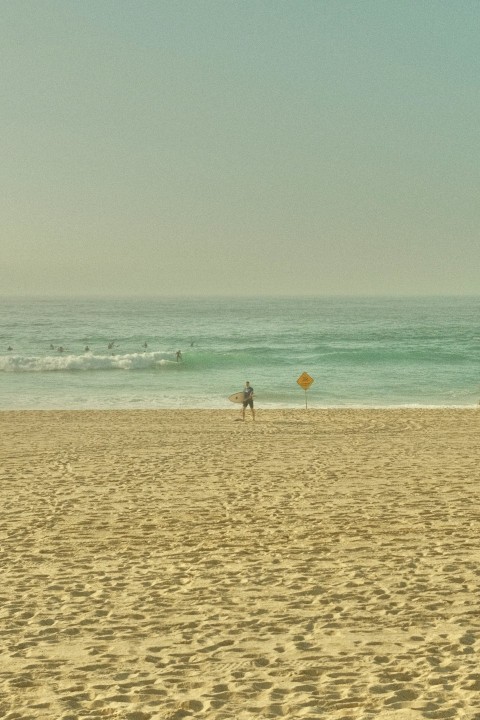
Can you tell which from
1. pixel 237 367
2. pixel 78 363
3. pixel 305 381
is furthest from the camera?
pixel 237 367

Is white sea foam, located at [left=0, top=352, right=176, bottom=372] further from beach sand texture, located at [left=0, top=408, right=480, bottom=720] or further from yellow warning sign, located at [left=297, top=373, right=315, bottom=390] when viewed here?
beach sand texture, located at [left=0, top=408, right=480, bottom=720]

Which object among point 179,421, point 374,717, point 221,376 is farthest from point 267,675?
point 221,376

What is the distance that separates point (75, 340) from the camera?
215 ft

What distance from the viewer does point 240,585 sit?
825 cm

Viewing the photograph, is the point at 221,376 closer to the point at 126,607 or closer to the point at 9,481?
the point at 9,481

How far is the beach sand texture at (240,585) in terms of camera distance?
18.9 ft

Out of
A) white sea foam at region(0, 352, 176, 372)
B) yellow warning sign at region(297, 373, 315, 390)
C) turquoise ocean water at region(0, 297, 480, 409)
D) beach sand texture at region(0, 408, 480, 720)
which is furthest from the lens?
white sea foam at region(0, 352, 176, 372)

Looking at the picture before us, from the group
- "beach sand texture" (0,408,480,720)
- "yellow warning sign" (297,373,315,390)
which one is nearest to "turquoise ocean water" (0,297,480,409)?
"yellow warning sign" (297,373,315,390)

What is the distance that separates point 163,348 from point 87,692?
5427 cm

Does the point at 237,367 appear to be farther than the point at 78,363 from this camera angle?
→ Yes

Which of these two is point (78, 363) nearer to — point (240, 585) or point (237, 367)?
point (237, 367)

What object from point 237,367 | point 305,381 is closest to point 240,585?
point 305,381

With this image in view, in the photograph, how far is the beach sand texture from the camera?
577cm

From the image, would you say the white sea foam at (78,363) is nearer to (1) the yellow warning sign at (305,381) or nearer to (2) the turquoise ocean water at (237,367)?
(2) the turquoise ocean water at (237,367)
